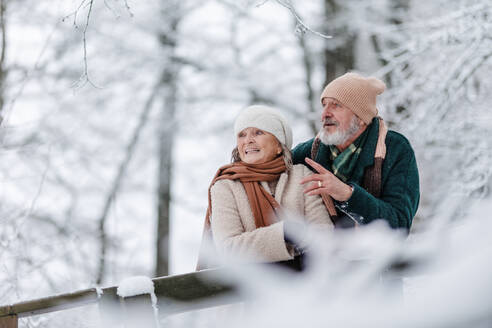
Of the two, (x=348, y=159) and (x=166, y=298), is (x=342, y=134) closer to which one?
(x=348, y=159)

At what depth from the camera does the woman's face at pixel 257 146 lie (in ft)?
8.47

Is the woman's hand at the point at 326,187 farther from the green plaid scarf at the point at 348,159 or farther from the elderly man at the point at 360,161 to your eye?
the green plaid scarf at the point at 348,159

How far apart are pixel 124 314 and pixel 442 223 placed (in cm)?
106

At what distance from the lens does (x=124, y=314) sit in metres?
2.04

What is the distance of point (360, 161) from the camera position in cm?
260

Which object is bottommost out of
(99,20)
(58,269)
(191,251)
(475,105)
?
(58,269)

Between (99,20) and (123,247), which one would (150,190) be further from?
(99,20)

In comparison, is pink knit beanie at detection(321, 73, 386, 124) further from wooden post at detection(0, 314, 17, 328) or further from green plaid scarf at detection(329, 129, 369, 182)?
wooden post at detection(0, 314, 17, 328)

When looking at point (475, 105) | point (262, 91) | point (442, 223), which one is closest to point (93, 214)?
point (262, 91)

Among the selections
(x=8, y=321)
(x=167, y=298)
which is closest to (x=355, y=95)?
(x=167, y=298)

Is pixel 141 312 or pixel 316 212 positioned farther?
pixel 316 212

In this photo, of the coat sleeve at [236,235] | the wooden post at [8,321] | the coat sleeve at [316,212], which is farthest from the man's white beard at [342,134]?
the wooden post at [8,321]

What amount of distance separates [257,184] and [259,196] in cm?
6

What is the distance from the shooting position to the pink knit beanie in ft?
8.84
